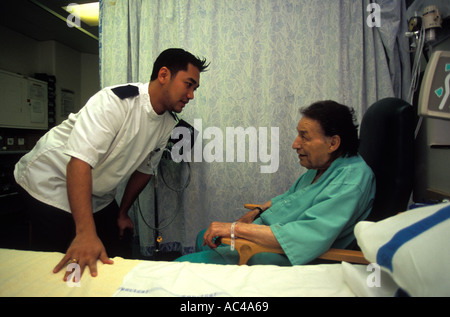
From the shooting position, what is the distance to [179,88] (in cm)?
129

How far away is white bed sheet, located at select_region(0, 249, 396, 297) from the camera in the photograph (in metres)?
0.58

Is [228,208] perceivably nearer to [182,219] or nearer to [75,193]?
[182,219]

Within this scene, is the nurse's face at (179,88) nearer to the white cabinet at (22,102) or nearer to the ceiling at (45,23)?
the ceiling at (45,23)

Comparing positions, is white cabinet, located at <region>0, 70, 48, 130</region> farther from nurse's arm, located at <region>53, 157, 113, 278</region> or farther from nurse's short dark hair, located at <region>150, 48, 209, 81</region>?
nurse's arm, located at <region>53, 157, 113, 278</region>

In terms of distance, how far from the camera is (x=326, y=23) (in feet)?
5.97

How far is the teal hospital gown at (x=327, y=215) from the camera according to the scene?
2.89ft

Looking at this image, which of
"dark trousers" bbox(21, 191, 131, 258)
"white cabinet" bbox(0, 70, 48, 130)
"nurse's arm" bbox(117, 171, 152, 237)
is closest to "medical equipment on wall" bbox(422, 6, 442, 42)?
"nurse's arm" bbox(117, 171, 152, 237)

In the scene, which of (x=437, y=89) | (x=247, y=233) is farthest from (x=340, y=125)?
(x=247, y=233)

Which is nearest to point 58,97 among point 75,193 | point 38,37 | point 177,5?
point 38,37

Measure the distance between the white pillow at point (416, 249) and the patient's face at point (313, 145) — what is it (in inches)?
18.9

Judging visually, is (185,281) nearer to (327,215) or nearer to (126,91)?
(327,215)

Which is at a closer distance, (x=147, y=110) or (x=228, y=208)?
(x=147, y=110)
